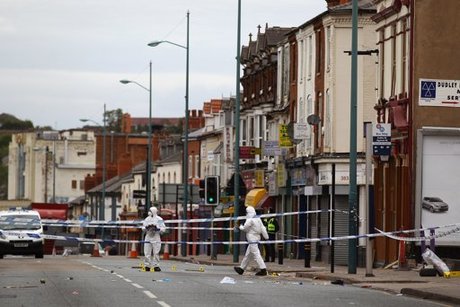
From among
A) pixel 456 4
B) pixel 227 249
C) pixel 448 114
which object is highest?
pixel 456 4

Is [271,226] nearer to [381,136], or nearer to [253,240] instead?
[253,240]

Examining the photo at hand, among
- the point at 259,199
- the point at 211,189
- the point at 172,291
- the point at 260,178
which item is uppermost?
the point at 260,178

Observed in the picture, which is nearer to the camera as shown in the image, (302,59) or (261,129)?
(302,59)

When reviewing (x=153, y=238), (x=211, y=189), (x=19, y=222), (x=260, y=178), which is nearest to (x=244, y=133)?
(x=260, y=178)

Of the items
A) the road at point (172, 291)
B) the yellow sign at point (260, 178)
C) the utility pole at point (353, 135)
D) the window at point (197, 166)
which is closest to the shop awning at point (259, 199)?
the yellow sign at point (260, 178)

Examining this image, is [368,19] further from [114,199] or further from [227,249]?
[114,199]

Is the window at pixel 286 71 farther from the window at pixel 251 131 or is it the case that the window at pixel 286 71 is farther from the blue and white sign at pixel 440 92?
the blue and white sign at pixel 440 92

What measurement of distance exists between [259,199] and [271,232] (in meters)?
18.1

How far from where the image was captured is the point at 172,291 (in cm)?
2780

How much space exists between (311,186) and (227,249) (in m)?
19.2

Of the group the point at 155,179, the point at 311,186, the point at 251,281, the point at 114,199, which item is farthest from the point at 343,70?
the point at 114,199

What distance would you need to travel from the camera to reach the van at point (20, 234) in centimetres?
5528

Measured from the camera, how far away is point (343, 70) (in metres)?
56.9

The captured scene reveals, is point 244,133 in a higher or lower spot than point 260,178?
higher
